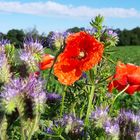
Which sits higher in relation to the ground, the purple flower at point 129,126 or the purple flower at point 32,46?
the purple flower at point 32,46

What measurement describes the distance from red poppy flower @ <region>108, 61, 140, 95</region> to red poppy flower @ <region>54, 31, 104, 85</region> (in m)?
0.25

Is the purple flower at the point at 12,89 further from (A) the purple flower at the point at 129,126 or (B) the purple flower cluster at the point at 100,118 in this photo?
(A) the purple flower at the point at 129,126

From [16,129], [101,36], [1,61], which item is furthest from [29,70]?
[16,129]

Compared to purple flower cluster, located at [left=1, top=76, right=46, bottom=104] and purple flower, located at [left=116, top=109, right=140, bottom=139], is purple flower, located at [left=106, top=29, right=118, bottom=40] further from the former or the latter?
purple flower cluster, located at [left=1, top=76, right=46, bottom=104]

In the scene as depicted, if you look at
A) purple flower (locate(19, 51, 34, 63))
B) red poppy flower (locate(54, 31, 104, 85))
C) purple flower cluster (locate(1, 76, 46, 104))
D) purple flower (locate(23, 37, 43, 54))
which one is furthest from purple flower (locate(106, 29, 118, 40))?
purple flower cluster (locate(1, 76, 46, 104))

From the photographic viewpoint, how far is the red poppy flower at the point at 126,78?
301 centimetres

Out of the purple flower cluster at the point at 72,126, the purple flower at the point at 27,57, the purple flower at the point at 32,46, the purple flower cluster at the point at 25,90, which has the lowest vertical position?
the purple flower cluster at the point at 72,126

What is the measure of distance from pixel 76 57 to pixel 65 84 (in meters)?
0.21

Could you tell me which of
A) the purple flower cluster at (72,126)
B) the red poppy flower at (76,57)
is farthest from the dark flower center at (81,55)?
the purple flower cluster at (72,126)

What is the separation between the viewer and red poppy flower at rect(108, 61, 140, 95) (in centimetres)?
301

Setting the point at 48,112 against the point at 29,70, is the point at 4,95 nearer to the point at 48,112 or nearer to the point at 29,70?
the point at 29,70

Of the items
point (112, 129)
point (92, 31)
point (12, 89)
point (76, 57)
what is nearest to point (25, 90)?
point (12, 89)

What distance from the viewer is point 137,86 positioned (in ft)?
10.3

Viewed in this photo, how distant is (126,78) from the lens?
10.1 ft
